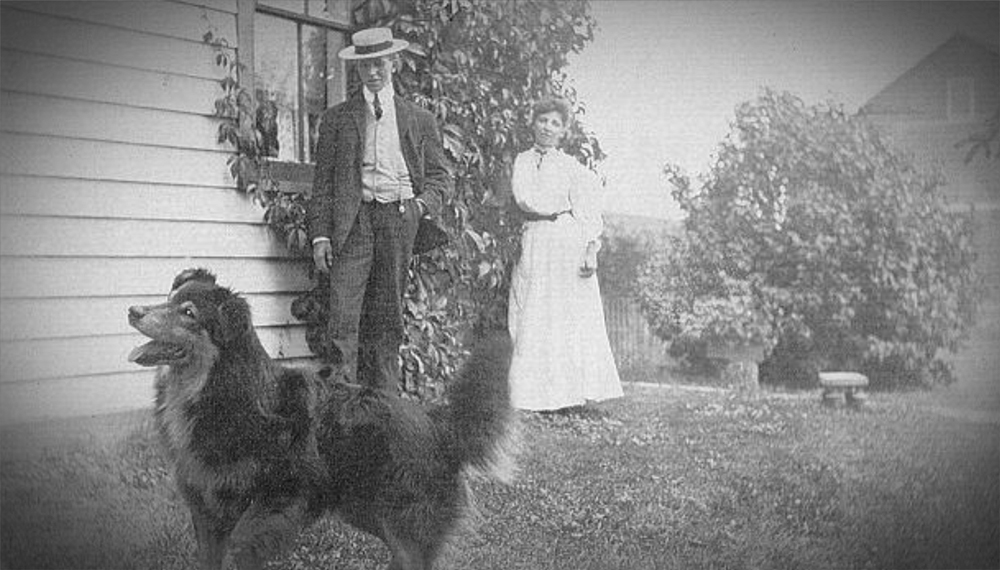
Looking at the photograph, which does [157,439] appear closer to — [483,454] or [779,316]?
[483,454]

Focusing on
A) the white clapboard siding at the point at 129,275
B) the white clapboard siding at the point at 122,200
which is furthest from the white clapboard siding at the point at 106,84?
the white clapboard siding at the point at 129,275

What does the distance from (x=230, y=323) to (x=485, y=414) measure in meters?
0.71

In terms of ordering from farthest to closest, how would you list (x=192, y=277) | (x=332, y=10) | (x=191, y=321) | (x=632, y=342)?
(x=332, y=10)
(x=632, y=342)
(x=192, y=277)
(x=191, y=321)

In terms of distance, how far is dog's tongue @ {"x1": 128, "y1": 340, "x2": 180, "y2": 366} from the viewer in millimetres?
2248

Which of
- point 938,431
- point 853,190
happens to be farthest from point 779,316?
point 938,431

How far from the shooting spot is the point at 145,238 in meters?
2.47

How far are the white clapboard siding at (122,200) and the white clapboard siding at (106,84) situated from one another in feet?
0.79

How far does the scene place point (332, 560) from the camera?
2.43 meters

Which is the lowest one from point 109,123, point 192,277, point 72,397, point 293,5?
point 72,397

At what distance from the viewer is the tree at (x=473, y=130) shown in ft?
8.05

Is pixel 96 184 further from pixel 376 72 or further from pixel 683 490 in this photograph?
pixel 683 490

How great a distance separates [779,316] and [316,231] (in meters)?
1.32

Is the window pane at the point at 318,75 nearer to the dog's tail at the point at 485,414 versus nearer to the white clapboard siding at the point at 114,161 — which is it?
the white clapboard siding at the point at 114,161

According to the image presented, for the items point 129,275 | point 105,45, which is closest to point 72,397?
point 129,275
